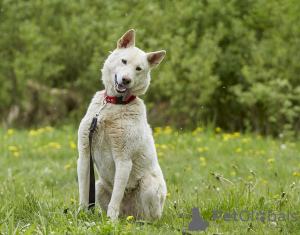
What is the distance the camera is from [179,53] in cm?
1045

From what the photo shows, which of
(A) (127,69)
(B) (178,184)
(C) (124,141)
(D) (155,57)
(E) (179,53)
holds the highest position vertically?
(E) (179,53)

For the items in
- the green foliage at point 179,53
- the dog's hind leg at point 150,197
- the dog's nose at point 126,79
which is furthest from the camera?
the green foliage at point 179,53

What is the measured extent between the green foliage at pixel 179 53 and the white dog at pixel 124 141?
6.30 m

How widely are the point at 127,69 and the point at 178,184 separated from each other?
225 centimetres

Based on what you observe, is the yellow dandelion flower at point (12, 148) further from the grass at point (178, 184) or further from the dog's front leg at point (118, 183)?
the dog's front leg at point (118, 183)

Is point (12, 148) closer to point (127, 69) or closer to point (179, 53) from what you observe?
point (127, 69)

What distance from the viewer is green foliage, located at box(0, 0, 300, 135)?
406 inches

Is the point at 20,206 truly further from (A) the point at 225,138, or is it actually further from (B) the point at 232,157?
(A) the point at 225,138

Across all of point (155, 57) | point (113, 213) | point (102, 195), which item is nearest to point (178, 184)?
point (102, 195)

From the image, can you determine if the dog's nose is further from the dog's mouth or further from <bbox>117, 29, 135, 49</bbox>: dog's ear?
<bbox>117, 29, 135, 49</bbox>: dog's ear

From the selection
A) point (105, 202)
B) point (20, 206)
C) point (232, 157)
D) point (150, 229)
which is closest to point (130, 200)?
point (105, 202)

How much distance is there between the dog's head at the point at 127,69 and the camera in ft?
11.1

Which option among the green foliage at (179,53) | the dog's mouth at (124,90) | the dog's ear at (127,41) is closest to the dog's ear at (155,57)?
the dog's ear at (127,41)

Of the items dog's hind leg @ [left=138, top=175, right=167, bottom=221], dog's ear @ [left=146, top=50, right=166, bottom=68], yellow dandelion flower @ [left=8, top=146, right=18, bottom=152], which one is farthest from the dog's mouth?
yellow dandelion flower @ [left=8, top=146, right=18, bottom=152]
